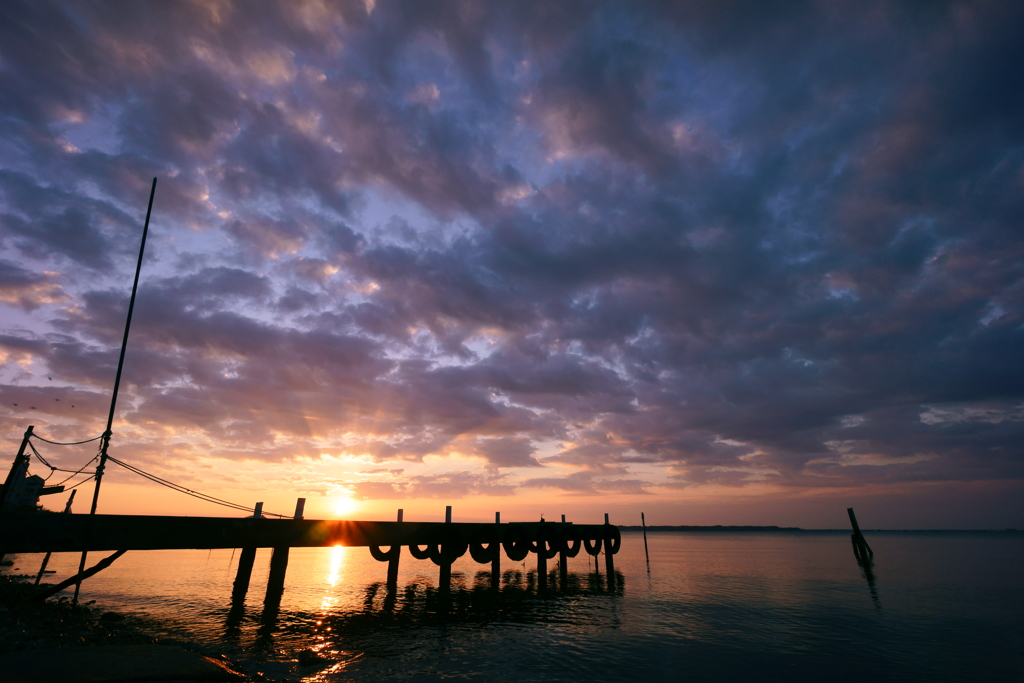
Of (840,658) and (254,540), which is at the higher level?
(254,540)

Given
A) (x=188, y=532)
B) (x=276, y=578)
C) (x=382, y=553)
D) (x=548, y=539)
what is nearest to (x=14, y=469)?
(x=188, y=532)

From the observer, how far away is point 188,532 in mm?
16125

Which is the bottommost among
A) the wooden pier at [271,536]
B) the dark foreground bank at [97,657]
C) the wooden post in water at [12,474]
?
the dark foreground bank at [97,657]

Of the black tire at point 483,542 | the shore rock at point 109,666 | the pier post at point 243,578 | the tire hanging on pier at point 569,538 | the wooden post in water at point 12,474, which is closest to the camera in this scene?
the shore rock at point 109,666

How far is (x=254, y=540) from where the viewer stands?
1805cm

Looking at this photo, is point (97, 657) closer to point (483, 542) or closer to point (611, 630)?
point (611, 630)

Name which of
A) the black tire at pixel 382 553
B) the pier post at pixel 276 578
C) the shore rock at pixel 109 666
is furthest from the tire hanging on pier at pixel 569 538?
the shore rock at pixel 109 666

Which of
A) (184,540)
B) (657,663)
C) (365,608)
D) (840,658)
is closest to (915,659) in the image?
(840,658)

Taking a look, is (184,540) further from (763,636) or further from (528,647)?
(763,636)

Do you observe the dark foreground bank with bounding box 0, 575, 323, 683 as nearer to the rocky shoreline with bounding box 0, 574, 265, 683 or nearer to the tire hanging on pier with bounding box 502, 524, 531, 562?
A: the rocky shoreline with bounding box 0, 574, 265, 683

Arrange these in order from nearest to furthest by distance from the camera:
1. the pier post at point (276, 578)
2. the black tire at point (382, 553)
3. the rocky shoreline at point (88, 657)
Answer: the rocky shoreline at point (88, 657)
the pier post at point (276, 578)
the black tire at point (382, 553)

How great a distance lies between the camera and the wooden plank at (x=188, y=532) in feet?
44.0

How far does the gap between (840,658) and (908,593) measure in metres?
23.6

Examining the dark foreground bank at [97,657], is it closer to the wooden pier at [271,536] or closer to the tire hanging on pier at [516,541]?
the wooden pier at [271,536]
